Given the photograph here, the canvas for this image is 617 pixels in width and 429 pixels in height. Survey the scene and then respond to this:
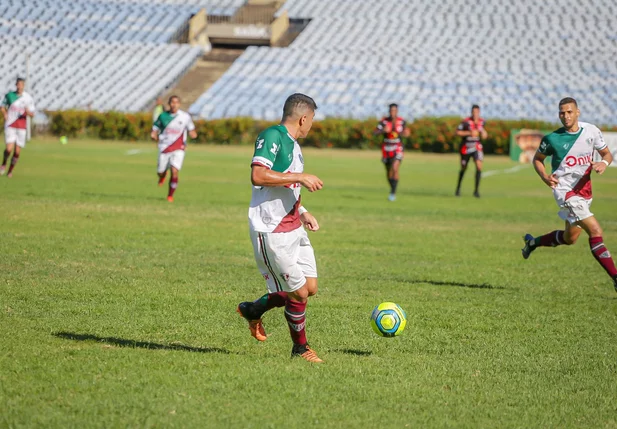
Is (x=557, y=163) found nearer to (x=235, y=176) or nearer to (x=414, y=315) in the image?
(x=414, y=315)

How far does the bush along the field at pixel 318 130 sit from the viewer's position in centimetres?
4588

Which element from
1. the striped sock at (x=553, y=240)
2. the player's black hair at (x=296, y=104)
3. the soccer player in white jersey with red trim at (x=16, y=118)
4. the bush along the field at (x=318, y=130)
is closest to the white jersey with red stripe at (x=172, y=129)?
the soccer player in white jersey with red trim at (x=16, y=118)

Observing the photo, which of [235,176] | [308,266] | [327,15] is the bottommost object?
[235,176]

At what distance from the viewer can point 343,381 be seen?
637cm

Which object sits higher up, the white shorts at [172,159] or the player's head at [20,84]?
the player's head at [20,84]

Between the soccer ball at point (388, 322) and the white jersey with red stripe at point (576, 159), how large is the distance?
13.7 feet

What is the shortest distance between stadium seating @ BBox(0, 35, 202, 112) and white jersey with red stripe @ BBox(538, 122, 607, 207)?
43.9m

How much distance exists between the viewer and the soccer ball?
752 centimetres

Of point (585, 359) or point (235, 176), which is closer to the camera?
point (585, 359)

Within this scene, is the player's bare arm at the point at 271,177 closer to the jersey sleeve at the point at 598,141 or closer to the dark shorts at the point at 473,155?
the jersey sleeve at the point at 598,141

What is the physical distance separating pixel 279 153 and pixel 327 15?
59.3 meters

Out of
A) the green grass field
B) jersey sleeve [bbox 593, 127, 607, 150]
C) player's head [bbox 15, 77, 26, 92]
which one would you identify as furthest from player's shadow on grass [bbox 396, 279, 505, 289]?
player's head [bbox 15, 77, 26, 92]

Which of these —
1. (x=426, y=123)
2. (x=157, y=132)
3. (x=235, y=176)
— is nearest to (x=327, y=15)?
(x=426, y=123)

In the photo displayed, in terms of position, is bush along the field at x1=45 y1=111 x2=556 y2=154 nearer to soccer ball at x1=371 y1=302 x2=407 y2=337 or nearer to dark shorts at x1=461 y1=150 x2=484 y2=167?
dark shorts at x1=461 y1=150 x2=484 y2=167
